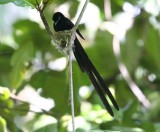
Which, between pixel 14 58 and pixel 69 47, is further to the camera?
pixel 14 58

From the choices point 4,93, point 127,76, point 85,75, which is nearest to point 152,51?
point 127,76

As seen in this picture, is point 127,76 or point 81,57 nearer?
point 81,57

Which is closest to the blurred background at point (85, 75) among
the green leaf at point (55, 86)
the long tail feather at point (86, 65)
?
the green leaf at point (55, 86)

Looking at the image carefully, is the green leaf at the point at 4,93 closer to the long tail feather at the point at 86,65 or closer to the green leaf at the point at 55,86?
the green leaf at the point at 55,86

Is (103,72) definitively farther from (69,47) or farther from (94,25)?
(69,47)

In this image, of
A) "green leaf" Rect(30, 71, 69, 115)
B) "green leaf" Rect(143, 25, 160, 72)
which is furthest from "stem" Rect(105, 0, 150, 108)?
"green leaf" Rect(30, 71, 69, 115)

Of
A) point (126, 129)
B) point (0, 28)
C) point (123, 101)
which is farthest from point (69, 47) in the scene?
point (0, 28)

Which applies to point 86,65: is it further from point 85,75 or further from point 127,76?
point 127,76

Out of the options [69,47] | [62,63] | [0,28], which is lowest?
[0,28]
